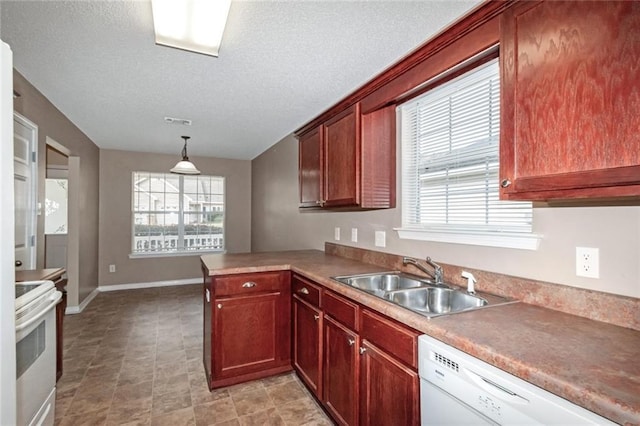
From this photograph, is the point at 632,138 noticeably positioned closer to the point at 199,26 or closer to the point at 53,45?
the point at 199,26

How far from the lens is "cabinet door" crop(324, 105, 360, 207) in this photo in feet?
7.86

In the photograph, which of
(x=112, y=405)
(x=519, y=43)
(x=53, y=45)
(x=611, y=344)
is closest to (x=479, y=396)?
(x=611, y=344)

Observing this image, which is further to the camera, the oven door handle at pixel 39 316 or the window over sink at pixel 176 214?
the window over sink at pixel 176 214

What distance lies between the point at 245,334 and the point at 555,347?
2.00m

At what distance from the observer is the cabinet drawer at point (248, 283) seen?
231 cm

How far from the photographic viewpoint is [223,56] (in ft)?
7.13

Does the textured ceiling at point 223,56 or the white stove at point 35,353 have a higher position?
the textured ceiling at point 223,56

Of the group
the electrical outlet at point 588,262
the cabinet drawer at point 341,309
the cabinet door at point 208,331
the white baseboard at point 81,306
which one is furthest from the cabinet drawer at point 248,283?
the white baseboard at point 81,306

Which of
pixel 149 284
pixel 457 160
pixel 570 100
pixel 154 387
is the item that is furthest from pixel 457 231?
pixel 149 284

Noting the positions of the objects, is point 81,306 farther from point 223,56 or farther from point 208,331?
point 223,56

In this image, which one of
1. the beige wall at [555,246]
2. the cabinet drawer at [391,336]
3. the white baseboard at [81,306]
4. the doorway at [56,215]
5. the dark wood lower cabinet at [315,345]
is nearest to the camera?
the beige wall at [555,246]

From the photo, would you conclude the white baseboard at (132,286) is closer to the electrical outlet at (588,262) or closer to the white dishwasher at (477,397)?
the white dishwasher at (477,397)

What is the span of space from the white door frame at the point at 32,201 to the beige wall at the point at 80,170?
9 centimetres

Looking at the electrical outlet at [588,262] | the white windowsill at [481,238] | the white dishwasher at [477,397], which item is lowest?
the white dishwasher at [477,397]
